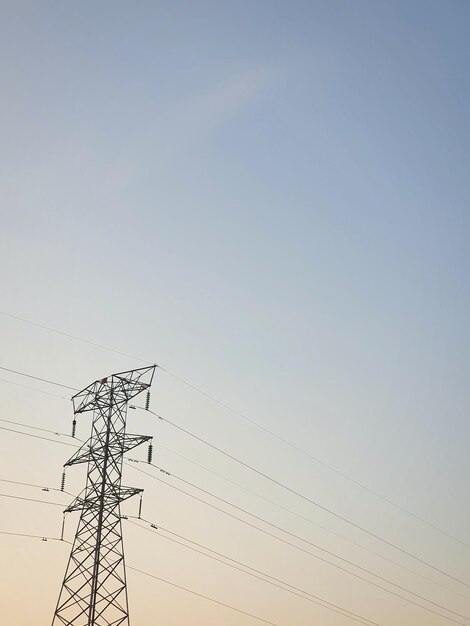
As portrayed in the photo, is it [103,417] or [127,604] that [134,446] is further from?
[127,604]

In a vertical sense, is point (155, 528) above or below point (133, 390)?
below

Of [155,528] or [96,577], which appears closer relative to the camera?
[96,577]

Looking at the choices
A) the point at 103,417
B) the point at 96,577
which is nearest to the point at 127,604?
the point at 96,577

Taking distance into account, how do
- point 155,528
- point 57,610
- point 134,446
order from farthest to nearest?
point 155,528, point 134,446, point 57,610

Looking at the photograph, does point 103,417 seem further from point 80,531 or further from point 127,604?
point 127,604

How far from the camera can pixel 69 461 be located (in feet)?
186

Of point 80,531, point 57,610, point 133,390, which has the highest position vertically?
point 133,390

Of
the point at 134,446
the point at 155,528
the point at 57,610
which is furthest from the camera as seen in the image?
the point at 155,528

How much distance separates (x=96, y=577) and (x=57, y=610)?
9.27 ft

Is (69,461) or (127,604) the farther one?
(69,461)

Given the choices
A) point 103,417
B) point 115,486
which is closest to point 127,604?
point 115,486

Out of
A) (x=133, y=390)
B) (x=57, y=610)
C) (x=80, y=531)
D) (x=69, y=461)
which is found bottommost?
(x=57, y=610)

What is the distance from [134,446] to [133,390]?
11.9 feet

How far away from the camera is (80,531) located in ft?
174
